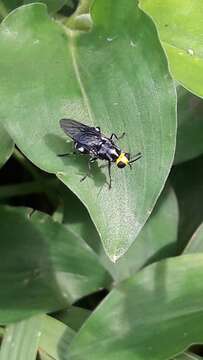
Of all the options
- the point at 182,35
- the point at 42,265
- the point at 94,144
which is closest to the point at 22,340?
the point at 42,265

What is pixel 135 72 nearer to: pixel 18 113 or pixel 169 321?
pixel 18 113

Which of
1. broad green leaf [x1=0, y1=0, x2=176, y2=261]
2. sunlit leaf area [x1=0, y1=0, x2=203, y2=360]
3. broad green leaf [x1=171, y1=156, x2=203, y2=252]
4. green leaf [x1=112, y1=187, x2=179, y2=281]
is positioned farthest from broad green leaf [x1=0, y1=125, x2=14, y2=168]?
broad green leaf [x1=171, y1=156, x2=203, y2=252]

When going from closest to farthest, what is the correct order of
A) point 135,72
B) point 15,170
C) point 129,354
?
point 135,72 → point 129,354 → point 15,170

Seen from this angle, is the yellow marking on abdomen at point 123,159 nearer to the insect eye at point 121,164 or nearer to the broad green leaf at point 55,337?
the insect eye at point 121,164

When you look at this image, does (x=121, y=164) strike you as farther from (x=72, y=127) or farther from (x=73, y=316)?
(x=73, y=316)

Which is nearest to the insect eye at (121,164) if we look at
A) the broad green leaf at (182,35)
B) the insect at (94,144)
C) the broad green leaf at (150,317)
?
the insect at (94,144)

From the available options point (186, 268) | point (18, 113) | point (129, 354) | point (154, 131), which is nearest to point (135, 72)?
point (154, 131)
